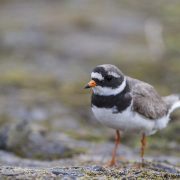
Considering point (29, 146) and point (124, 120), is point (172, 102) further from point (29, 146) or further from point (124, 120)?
point (29, 146)

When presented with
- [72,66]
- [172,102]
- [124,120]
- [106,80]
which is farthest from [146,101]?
[72,66]

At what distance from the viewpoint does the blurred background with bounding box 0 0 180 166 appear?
31.1 feet

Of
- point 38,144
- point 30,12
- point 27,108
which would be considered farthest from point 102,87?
point 30,12

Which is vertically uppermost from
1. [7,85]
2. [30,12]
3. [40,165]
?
[30,12]

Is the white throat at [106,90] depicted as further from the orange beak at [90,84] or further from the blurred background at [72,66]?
the blurred background at [72,66]

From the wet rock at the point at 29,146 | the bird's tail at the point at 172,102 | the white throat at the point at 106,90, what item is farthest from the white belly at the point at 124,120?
the wet rock at the point at 29,146

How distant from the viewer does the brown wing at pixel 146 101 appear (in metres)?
7.85

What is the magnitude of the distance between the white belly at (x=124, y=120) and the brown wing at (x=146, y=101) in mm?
100

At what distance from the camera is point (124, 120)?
755 centimetres

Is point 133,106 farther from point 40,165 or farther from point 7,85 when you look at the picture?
point 7,85

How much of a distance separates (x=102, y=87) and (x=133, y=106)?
0.49 meters

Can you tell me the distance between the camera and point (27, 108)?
1197 centimetres

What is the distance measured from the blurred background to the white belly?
1143 mm

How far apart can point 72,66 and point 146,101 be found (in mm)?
6884
